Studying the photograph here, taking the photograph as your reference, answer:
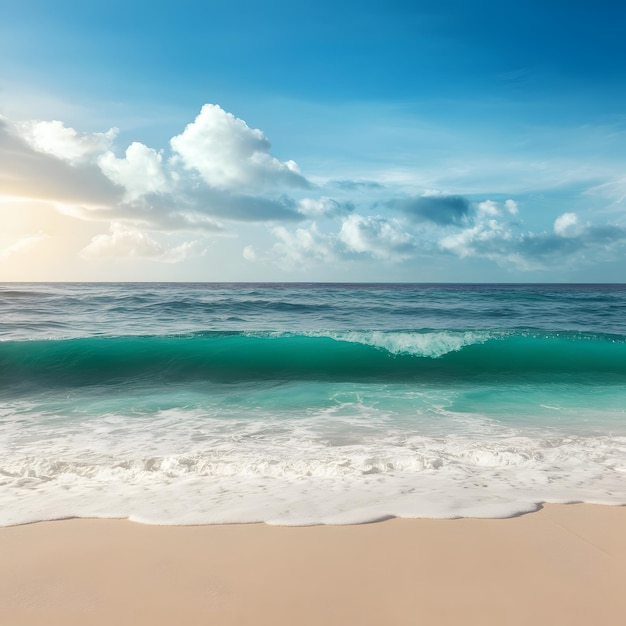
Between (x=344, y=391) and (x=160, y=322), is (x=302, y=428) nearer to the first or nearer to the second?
(x=344, y=391)

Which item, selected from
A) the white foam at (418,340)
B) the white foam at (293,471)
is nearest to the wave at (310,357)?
the white foam at (418,340)

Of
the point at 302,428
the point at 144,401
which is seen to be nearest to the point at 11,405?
the point at 144,401

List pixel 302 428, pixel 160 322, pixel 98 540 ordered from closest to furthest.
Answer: pixel 98 540, pixel 302 428, pixel 160 322

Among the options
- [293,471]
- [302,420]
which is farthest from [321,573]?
[302,420]

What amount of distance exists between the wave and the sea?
8 centimetres

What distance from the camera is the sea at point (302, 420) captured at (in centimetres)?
433

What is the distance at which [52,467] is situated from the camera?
5.32 m

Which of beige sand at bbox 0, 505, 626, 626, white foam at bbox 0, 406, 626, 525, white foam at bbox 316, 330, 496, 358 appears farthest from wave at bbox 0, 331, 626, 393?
beige sand at bbox 0, 505, 626, 626

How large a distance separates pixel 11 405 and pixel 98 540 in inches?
294

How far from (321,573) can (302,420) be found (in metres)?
5.01

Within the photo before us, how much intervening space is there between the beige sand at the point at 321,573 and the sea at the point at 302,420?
12.1 inches

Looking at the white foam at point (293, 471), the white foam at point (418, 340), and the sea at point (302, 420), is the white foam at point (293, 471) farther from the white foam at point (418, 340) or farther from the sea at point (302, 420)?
the white foam at point (418, 340)

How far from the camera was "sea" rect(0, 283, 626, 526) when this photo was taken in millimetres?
4328

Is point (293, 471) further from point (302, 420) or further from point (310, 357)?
point (310, 357)
